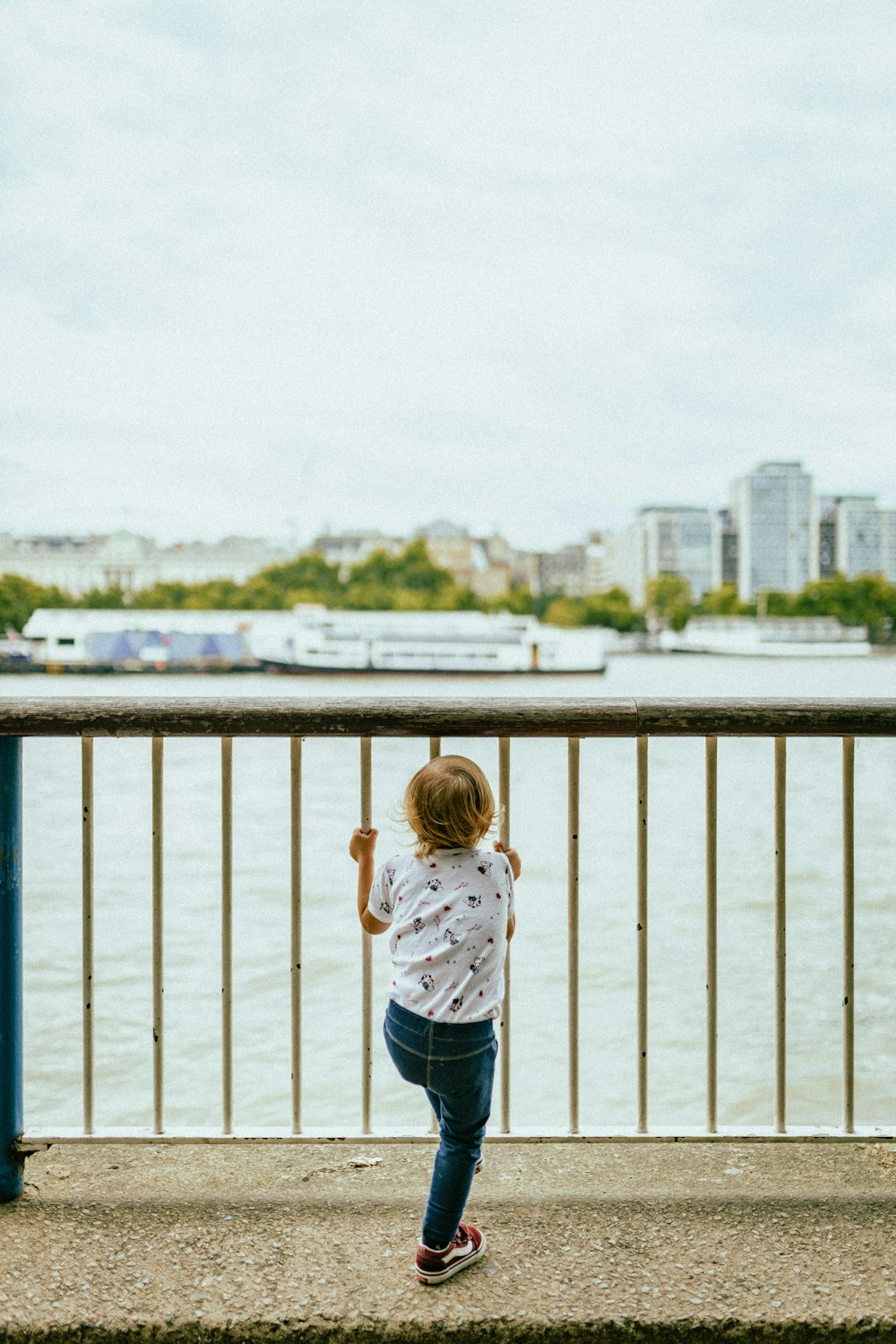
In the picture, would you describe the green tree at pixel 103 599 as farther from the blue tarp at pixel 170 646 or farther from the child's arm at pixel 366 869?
the child's arm at pixel 366 869

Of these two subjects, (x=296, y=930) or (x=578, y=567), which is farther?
(x=578, y=567)

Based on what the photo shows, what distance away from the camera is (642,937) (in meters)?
2.46

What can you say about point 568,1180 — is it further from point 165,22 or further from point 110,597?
point 165,22

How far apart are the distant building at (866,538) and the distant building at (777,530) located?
305 cm

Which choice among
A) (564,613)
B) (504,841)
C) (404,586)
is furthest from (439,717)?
(564,613)

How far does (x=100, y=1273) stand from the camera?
2.04m

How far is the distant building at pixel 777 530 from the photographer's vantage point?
128 m

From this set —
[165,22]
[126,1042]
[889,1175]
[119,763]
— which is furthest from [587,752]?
[165,22]

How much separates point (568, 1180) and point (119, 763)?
39.0 m

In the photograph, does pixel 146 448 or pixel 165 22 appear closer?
pixel 165 22

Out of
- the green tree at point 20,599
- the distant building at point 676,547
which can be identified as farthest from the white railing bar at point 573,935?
the distant building at point 676,547

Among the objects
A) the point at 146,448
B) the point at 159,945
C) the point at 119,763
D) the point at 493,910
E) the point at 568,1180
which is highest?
the point at 146,448

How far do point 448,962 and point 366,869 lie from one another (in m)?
0.26

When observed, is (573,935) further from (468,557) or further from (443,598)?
(468,557)
